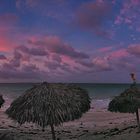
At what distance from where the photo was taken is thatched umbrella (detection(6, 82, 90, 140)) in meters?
12.3

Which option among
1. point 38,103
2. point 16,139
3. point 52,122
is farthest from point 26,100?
point 16,139

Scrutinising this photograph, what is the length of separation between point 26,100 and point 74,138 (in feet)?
19.1

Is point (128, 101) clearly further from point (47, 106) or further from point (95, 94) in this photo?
point (95, 94)

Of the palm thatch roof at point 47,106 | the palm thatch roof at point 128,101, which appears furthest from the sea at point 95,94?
the palm thatch roof at point 128,101

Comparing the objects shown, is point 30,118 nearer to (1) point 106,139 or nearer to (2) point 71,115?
(2) point 71,115

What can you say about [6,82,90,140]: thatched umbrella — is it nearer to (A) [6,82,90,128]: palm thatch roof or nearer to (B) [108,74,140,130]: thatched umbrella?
(A) [6,82,90,128]: palm thatch roof

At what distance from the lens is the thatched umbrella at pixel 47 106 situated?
12.3 meters

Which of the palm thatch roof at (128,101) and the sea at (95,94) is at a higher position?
the palm thatch roof at (128,101)

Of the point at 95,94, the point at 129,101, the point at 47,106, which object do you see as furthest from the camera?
the point at 95,94

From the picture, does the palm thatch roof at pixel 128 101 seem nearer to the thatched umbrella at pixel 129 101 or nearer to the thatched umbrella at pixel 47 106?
the thatched umbrella at pixel 129 101

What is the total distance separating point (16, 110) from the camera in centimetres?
1312

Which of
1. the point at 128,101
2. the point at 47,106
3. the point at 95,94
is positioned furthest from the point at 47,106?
the point at 95,94

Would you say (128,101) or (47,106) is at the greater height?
(47,106)

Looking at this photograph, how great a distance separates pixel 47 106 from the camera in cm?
1236
